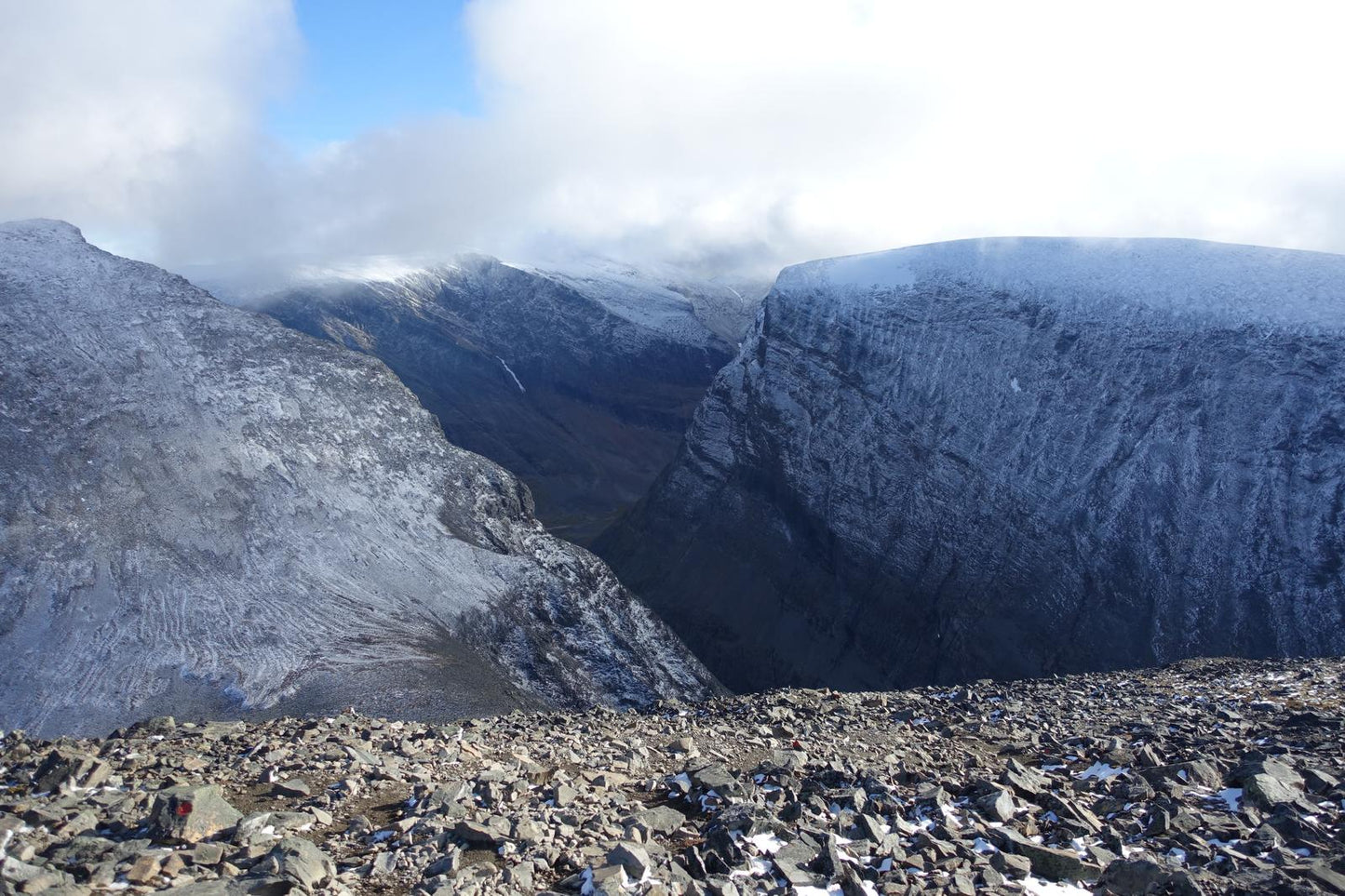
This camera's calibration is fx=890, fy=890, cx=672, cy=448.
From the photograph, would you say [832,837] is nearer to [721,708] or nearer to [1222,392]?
[721,708]

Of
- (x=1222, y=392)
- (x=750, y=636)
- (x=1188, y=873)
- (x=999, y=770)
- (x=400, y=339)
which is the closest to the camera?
(x=1188, y=873)

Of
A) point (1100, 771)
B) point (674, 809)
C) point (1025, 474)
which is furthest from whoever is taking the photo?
point (1025, 474)

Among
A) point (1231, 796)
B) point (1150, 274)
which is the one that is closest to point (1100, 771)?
point (1231, 796)

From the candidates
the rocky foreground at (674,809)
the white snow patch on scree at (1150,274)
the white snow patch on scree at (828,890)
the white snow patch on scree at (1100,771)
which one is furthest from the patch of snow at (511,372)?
the white snow patch on scree at (828,890)

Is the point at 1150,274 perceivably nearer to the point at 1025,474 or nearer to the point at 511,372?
the point at 1025,474

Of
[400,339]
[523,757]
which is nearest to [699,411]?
[523,757]

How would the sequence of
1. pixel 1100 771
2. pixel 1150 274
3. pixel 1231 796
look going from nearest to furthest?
1. pixel 1231 796
2. pixel 1100 771
3. pixel 1150 274

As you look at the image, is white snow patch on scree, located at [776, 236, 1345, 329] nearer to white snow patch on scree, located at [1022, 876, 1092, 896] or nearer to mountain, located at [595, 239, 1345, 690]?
mountain, located at [595, 239, 1345, 690]
